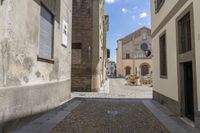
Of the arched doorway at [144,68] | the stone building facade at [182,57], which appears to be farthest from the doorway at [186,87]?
the arched doorway at [144,68]

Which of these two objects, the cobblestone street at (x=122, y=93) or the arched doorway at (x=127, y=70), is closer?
the cobblestone street at (x=122, y=93)

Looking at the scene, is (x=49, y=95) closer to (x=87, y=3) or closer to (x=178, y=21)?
(x=178, y=21)

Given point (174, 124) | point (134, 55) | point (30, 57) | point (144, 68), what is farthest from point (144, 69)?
point (30, 57)

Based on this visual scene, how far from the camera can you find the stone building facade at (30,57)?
4.02 m

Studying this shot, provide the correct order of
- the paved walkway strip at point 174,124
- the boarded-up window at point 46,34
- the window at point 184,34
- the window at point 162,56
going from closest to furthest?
the paved walkway strip at point 174,124 < the window at point 184,34 < the boarded-up window at point 46,34 < the window at point 162,56

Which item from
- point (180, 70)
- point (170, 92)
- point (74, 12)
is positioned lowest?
point (170, 92)

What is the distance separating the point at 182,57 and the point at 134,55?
129 ft

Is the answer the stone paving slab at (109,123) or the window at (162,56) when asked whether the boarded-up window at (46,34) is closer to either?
the stone paving slab at (109,123)

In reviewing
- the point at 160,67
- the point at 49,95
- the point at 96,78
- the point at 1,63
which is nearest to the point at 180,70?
the point at 160,67

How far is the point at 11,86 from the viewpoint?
4.20m

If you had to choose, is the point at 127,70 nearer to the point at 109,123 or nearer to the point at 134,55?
the point at 134,55

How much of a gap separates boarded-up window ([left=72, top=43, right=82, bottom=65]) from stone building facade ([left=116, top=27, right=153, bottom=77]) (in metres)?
31.1

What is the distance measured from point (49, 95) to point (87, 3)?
9.18 m

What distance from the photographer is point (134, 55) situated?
44406 mm
